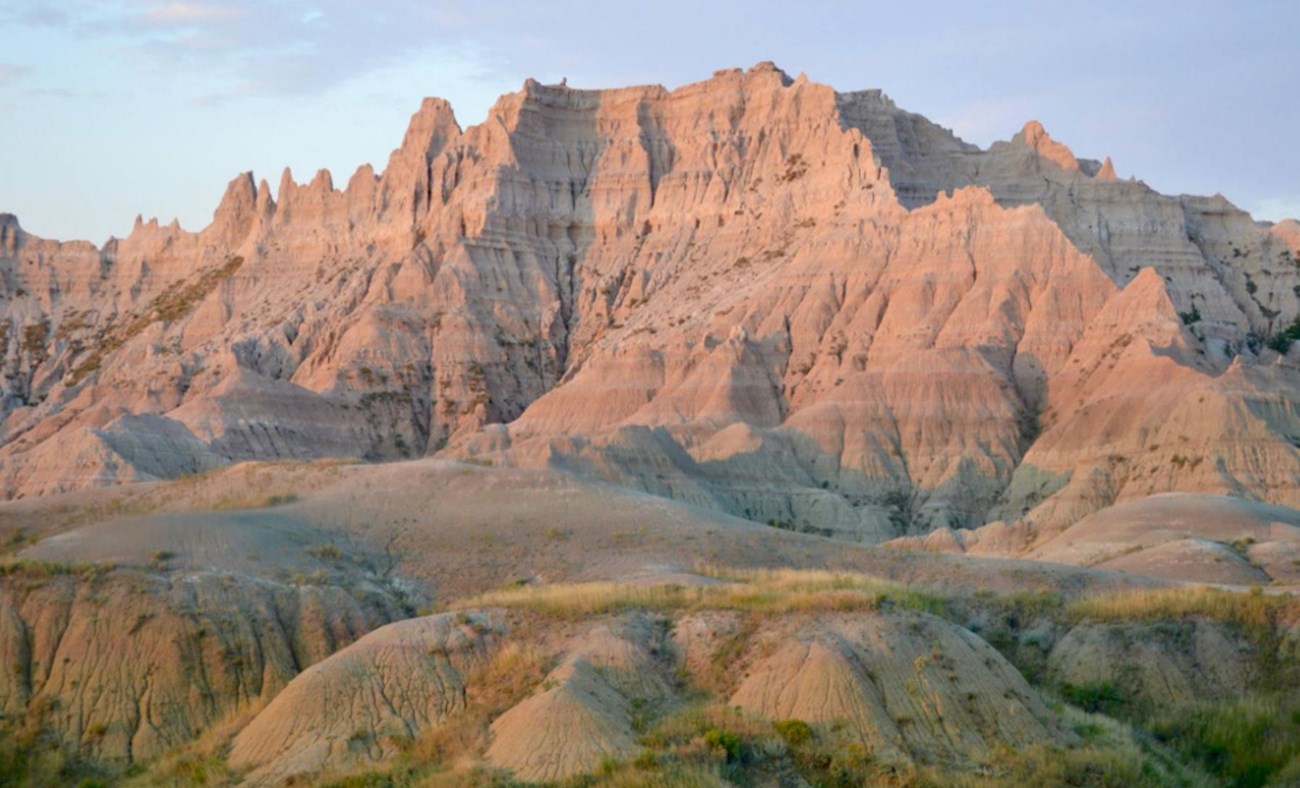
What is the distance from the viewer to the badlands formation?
45.1m

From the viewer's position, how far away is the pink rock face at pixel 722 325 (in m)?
125

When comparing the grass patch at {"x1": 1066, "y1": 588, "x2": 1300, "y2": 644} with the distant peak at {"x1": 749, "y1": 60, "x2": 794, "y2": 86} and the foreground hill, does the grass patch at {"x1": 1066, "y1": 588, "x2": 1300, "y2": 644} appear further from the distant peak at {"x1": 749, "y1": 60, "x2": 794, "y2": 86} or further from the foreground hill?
the distant peak at {"x1": 749, "y1": 60, "x2": 794, "y2": 86}

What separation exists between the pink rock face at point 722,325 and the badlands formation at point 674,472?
39 cm

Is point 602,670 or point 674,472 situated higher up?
point 602,670

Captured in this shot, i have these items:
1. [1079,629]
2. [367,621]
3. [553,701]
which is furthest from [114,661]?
[1079,629]

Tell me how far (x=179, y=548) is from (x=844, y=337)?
90.2 m

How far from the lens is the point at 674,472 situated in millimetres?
121188

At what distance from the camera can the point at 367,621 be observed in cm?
5469

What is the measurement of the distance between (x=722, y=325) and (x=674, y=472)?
3315 centimetres

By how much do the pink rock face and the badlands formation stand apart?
39cm

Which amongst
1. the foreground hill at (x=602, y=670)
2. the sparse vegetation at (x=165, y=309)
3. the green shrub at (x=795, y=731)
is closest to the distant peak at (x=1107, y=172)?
the sparse vegetation at (x=165, y=309)

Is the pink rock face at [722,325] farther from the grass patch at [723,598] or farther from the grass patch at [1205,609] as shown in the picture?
the grass patch at [723,598]

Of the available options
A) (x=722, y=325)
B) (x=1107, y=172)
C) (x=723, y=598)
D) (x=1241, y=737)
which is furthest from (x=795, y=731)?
(x=1107, y=172)

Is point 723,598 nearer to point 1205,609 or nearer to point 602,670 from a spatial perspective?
point 602,670
